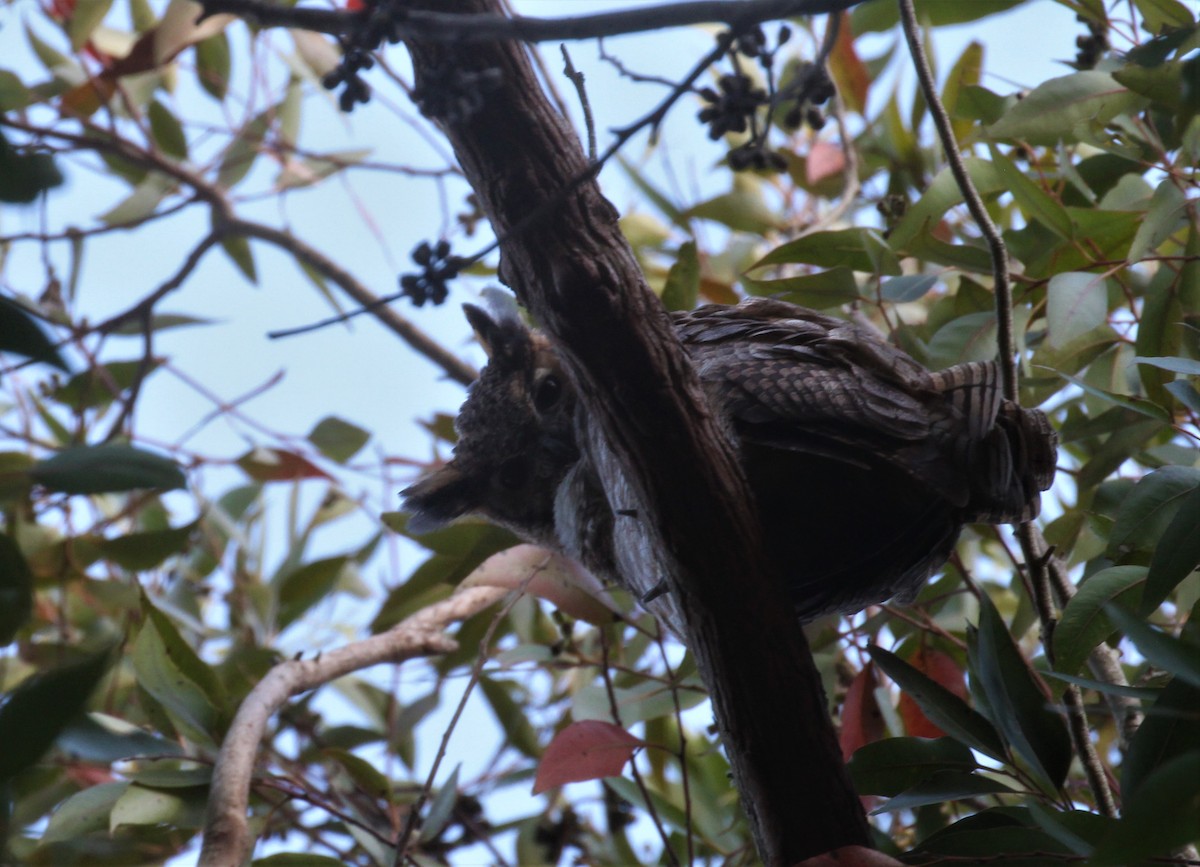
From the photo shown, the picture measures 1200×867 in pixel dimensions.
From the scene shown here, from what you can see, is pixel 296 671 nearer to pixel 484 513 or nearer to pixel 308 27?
pixel 484 513

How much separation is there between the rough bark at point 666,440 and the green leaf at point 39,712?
0.58 m

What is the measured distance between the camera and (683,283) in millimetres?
2133

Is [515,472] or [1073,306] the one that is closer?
[1073,306]

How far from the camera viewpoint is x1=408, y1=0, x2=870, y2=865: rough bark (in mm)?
1184

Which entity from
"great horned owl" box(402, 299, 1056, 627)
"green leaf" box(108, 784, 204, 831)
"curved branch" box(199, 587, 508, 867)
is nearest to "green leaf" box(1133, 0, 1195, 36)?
"great horned owl" box(402, 299, 1056, 627)

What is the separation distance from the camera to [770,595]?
1.29 meters

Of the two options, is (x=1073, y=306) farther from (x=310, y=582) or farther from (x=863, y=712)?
(x=310, y=582)

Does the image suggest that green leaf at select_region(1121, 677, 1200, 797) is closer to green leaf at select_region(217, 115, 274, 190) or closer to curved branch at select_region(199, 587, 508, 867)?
curved branch at select_region(199, 587, 508, 867)

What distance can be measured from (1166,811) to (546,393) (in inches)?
50.9

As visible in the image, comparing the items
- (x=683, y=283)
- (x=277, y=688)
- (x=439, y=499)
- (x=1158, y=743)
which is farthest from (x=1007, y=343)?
(x=277, y=688)

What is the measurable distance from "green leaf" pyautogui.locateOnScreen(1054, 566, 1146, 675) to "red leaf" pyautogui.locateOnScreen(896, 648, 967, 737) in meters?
0.54

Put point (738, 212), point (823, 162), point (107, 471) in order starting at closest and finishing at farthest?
point (107, 471), point (738, 212), point (823, 162)

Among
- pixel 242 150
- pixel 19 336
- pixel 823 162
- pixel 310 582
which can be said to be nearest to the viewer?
pixel 19 336

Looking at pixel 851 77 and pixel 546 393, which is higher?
pixel 851 77
